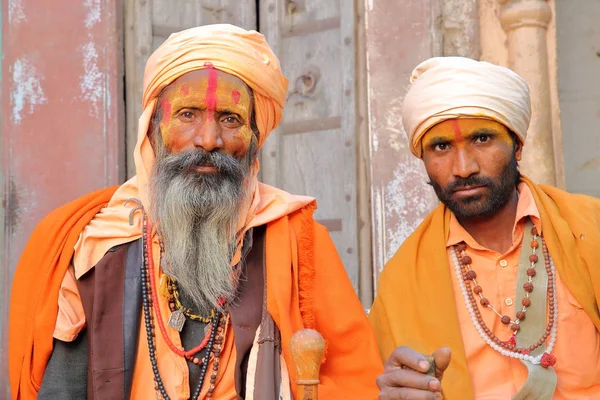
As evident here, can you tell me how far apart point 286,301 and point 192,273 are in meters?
0.37

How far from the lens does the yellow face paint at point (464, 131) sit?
3.97 metres

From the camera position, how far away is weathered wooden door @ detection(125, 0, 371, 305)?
6164mm

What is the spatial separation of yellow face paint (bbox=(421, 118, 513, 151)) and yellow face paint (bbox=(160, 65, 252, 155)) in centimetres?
72

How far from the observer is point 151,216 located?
3.93 m

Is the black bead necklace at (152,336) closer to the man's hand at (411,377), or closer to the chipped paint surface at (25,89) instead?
the man's hand at (411,377)

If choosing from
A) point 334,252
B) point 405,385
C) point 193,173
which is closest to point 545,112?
point 334,252

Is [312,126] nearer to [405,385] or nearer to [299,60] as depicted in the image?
[299,60]

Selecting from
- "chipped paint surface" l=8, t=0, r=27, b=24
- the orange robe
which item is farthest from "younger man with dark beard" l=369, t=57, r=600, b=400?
"chipped paint surface" l=8, t=0, r=27, b=24

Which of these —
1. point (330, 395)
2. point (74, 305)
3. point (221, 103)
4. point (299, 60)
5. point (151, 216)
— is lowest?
point (330, 395)

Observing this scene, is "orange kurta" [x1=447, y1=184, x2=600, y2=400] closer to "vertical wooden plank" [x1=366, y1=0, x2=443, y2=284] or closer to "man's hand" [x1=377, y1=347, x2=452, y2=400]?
"man's hand" [x1=377, y1=347, x2=452, y2=400]

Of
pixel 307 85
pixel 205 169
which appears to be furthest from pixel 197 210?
pixel 307 85

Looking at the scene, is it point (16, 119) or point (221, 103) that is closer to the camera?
point (221, 103)

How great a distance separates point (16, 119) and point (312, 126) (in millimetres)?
1719

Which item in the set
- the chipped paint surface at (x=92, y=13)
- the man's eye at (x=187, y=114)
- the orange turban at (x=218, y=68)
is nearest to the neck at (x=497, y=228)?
the orange turban at (x=218, y=68)
